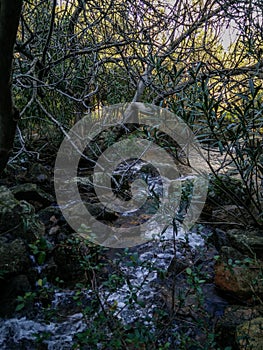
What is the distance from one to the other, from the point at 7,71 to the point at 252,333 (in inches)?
77.2

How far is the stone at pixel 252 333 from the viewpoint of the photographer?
183 cm

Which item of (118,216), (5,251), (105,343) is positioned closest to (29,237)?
(5,251)

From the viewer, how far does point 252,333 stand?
6.27 ft

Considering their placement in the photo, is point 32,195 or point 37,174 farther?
point 37,174

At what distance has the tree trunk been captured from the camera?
784 mm

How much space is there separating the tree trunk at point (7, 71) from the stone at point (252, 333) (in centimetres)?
166

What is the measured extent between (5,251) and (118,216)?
1.60 metres

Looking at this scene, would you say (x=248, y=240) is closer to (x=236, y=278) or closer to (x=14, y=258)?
(x=236, y=278)

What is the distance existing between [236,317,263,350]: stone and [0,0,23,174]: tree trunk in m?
1.66

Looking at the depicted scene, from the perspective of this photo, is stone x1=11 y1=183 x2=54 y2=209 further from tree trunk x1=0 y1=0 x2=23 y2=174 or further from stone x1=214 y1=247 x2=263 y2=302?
tree trunk x1=0 y1=0 x2=23 y2=174

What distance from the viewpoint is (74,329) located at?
7.65 ft

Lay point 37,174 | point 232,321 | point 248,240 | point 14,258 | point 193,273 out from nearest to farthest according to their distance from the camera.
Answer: point 193,273
point 232,321
point 248,240
point 14,258
point 37,174

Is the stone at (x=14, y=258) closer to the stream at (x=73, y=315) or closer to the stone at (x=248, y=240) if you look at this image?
the stream at (x=73, y=315)

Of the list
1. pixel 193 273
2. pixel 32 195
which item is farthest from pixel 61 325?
pixel 32 195
